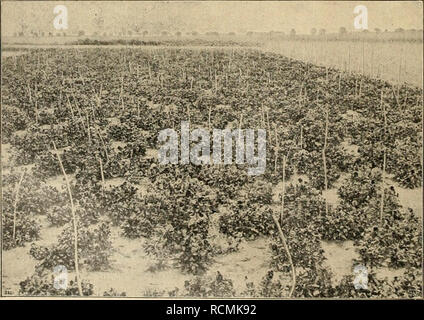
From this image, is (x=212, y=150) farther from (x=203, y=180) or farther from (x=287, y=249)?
(x=287, y=249)

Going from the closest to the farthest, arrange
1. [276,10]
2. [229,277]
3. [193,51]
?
[229,277] < [276,10] < [193,51]

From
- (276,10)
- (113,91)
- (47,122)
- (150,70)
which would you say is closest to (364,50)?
(276,10)

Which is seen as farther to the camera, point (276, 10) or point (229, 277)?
point (276, 10)

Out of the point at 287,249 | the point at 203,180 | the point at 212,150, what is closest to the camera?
the point at 287,249

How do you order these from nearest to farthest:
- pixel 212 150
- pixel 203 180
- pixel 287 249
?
pixel 287 249 < pixel 203 180 < pixel 212 150

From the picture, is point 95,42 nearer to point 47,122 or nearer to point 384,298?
point 47,122

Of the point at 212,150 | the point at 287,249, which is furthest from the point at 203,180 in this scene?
the point at 287,249

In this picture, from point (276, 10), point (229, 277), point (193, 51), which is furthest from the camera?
point (193, 51)

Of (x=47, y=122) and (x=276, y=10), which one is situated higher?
(x=276, y=10)
